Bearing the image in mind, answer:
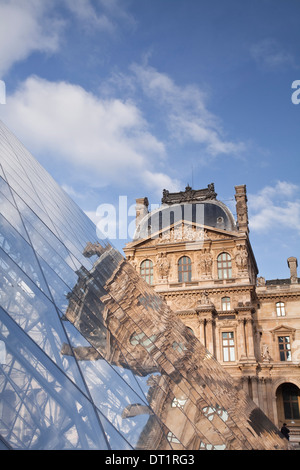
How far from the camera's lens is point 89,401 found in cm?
410

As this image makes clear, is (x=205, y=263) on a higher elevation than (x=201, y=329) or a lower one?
higher

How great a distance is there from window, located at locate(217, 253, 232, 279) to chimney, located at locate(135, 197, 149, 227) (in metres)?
9.70

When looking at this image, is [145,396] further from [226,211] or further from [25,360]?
[226,211]

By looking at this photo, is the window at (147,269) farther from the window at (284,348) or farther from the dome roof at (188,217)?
the window at (284,348)

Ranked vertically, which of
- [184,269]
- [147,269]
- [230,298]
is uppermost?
[147,269]

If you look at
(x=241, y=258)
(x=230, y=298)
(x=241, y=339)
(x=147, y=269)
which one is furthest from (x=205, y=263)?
(x=241, y=339)

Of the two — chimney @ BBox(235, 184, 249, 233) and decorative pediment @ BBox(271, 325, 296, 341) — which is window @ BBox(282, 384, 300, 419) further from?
chimney @ BBox(235, 184, 249, 233)

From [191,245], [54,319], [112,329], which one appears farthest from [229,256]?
[54,319]

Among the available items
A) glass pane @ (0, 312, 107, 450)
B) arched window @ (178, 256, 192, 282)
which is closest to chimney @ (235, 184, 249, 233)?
arched window @ (178, 256, 192, 282)

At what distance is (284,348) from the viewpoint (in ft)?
99.9

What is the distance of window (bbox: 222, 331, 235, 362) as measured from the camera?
30.2m

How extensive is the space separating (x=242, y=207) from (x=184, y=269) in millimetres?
7268

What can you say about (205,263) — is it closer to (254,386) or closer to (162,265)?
(162,265)
